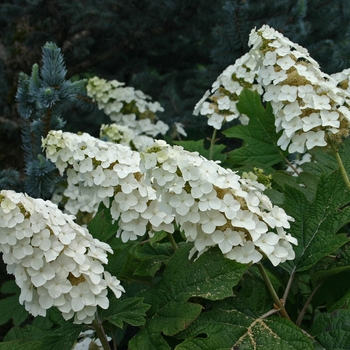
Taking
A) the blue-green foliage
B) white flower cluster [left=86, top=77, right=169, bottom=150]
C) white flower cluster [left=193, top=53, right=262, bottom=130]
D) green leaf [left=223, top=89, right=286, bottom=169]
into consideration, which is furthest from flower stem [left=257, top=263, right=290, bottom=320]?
white flower cluster [left=86, top=77, right=169, bottom=150]

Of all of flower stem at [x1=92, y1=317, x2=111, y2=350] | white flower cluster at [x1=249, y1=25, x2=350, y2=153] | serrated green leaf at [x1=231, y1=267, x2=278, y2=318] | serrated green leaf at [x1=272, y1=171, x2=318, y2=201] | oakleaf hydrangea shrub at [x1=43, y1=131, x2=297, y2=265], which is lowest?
flower stem at [x1=92, y1=317, x2=111, y2=350]

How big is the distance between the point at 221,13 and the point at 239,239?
197cm

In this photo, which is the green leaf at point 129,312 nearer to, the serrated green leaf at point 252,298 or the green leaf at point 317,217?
the serrated green leaf at point 252,298

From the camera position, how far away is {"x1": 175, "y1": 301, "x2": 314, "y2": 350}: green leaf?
1051mm

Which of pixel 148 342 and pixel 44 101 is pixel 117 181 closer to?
pixel 148 342

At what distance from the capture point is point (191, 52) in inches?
127

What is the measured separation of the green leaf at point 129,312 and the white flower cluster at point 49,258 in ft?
0.25

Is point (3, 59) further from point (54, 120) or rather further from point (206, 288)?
point (206, 288)

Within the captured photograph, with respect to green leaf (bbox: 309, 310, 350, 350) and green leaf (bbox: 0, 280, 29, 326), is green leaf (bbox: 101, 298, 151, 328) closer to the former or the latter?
green leaf (bbox: 309, 310, 350, 350)

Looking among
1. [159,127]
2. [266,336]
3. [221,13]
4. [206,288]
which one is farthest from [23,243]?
[221,13]

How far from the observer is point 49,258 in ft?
3.41

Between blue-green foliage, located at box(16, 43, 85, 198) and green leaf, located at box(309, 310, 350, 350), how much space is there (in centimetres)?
126

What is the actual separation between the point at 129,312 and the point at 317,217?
1.74 feet

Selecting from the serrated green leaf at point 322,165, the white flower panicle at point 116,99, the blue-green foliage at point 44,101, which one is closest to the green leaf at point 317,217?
the serrated green leaf at point 322,165
